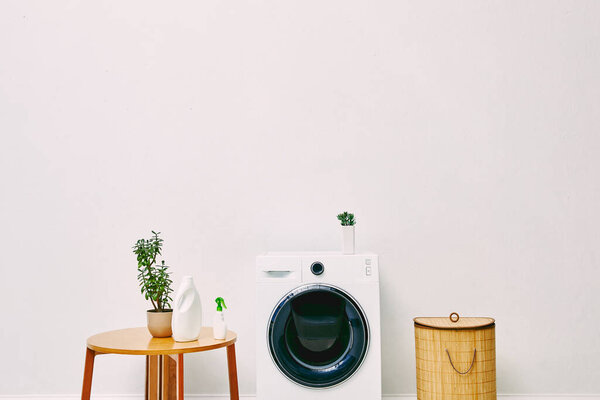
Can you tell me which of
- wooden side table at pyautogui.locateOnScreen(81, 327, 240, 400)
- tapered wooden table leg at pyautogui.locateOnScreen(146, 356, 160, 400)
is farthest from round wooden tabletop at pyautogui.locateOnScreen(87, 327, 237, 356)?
tapered wooden table leg at pyautogui.locateOnScreen(146, 356, 160, 400)

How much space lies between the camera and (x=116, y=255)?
2965 millimetres

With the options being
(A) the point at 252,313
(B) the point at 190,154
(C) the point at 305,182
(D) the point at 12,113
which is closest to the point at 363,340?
(A) the point at 252,313

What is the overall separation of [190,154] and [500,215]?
5.25 ft

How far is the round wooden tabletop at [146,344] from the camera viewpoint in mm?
2156

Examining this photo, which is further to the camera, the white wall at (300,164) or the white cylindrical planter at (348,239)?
the white wall at (300,164)

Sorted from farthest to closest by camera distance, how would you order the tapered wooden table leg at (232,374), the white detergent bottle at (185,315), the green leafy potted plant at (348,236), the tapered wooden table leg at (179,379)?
the green leafy potted plant at (348,236), the tapered wooden table leg at (232,374), the white detergent bottle at (185,315), the tapered wooden table leg at (179,379)

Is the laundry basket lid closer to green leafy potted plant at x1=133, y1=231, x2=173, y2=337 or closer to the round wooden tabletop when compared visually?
the round wooden tabletop

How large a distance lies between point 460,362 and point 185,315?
1164 millimetres

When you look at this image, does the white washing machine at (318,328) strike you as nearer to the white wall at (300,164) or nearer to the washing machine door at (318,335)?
the washing machine door at (318,335)

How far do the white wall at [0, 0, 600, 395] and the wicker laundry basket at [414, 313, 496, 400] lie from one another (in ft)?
1.29

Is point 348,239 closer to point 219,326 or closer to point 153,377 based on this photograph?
point 219,326

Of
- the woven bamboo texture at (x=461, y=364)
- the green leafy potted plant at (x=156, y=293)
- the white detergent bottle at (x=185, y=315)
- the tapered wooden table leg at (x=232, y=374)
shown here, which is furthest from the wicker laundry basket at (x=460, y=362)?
the green leafy potted plant at (x=156, y=293)

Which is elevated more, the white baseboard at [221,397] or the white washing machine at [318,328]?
the white washing machine at [318,328]

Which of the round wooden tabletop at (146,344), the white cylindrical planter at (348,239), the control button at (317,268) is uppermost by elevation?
the white cylindrical planter at (348,239)
